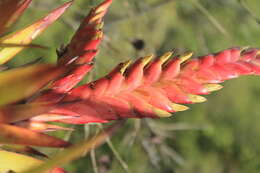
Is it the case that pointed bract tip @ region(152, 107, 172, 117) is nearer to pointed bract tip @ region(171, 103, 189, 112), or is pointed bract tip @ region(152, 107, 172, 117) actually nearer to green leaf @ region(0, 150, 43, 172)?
pointed bract tip @ region(171, 103, 189, 112)

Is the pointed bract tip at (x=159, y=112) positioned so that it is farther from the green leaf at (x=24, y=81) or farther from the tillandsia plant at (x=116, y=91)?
the green leaf at (x=24, y=81)

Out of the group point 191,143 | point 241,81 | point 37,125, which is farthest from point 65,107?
point 241,81

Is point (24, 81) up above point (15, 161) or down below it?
above

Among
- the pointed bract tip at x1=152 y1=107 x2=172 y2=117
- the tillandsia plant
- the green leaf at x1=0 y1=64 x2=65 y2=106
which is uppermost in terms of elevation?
the green leaf at x1=0 y1=64 x2=65 y2=106

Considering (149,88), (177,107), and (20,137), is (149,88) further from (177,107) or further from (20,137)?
(20,137)

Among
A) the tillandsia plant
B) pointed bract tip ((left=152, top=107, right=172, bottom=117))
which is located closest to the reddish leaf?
the tillandsia plant

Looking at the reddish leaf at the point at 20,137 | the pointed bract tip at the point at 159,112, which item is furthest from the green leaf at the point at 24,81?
the pointed bract tip at the point at 159,112

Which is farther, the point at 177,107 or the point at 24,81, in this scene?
the point at 177,107

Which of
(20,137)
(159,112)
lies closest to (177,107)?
(159,112)
